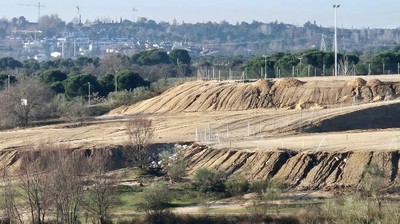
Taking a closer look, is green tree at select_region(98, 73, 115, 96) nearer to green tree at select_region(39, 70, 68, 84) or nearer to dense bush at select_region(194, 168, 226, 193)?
green tree at select_region(39, 70, 68, 84)

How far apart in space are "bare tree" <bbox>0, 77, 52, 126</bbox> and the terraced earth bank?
A: 96.8 ft

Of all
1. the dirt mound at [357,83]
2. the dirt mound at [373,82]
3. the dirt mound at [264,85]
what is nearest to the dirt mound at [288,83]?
the dirt mound at [264,85]

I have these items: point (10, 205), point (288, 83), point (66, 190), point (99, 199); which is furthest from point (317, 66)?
point (66, 190)

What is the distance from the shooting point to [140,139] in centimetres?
6306

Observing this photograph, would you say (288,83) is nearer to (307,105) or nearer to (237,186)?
(307,105)

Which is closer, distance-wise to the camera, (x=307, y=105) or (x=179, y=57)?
(x=307, y=105)

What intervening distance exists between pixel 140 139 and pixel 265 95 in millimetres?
21589

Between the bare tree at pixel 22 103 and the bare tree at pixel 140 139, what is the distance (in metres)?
22.4

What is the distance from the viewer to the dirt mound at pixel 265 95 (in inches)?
3135

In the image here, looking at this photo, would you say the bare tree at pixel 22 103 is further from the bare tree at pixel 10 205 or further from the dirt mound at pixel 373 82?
the bare tree at pixel 10 205

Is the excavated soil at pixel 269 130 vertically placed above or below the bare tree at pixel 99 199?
above

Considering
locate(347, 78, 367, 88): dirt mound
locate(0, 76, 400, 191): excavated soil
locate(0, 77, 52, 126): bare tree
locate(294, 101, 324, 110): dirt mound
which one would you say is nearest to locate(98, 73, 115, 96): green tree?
locate(0, 76, 400, 191): excavated soil

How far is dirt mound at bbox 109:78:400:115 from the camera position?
7962 cm

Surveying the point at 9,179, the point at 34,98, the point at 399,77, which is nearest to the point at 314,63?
the point at 399,77
